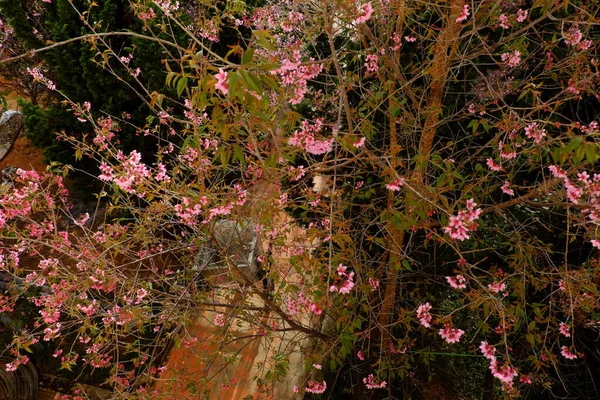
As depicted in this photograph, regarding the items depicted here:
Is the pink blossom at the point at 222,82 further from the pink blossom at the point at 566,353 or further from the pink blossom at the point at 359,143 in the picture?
the pink blossom at the point at 566,353

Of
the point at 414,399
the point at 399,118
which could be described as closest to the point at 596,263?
the point at 399,118

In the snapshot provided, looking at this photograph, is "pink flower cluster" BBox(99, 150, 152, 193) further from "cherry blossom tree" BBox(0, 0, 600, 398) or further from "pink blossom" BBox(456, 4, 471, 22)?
"pink blossom" BBox(456, 4, 471, 22)

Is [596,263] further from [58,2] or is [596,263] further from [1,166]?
[1,166]

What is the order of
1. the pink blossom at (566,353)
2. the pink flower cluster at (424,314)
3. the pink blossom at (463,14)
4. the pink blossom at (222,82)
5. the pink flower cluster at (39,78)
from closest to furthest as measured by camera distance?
the pink blossom at (222,82) < the pink blossom at (463,14) < the pink flower cluster at (424,314) < the pink blossom at (566,353) < the pink flower cluster at (39,78)

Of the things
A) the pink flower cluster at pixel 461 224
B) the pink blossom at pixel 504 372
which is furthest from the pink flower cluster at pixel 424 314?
the pink flower cluster at pixel 461 224

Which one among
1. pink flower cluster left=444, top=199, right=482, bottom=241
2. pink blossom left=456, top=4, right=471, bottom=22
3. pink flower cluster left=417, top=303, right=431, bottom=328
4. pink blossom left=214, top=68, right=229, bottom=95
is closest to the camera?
pink blossom left=214, top=68, right=229, bottom=95

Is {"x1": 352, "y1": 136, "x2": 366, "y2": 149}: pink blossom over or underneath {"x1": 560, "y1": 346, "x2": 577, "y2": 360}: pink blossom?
over

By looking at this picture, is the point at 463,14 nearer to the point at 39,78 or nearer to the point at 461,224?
the point at 461,224

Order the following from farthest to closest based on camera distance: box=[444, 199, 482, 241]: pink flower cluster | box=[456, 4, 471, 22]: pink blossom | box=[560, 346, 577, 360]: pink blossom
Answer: box=[560, 346, 577, 360]: pink blossom, box=[456, 4, 471, 22]: pink blossom, box=[444, 199, 482, 241]: pink flower cluster

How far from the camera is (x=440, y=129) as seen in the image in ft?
11.2

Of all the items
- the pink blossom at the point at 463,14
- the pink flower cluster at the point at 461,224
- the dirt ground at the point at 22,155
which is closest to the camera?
the pink flower cluster at the point at 461,224

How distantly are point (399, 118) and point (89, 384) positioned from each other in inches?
150

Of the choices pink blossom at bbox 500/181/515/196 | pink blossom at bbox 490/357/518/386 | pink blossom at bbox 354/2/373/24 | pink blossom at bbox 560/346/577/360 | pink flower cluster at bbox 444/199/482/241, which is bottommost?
pink blossom at bbox 560/346/577/360

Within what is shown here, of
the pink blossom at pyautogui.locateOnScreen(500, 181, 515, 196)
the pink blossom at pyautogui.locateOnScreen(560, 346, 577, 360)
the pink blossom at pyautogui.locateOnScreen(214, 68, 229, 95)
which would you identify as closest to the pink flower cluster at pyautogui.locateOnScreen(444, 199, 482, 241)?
the pink blossom at pyautogui.locateOnScreen(500, 181, 515, 196)
